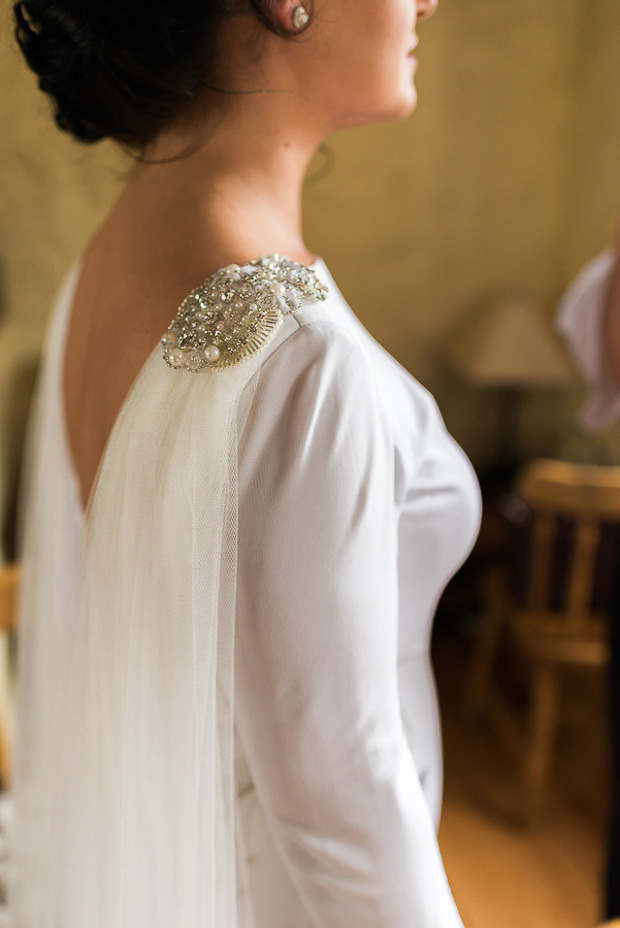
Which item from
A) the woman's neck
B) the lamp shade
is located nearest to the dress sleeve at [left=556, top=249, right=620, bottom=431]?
the woman's neck

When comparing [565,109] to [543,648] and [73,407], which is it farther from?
[73,407]

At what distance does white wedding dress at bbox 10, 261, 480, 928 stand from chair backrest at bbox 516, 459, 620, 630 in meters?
1.17

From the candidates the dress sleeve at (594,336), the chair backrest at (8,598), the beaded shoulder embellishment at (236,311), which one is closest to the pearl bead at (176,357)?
the beaded shoulder embellishment at (236,311)

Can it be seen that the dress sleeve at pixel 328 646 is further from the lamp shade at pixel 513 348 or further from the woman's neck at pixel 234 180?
the lamp shade at pixel 513 348

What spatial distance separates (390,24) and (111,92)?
237 mm

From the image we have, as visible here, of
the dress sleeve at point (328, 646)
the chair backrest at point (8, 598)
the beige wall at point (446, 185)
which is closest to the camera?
the dress sleeve at point (328, 646)

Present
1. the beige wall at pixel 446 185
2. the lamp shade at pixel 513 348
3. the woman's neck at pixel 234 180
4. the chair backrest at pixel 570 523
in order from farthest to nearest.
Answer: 1. the lamp shade at pixel 513 348
2. the chair backrest at pixel 570 523
3. the beige wall at pixel 446 185
4. the woman's neck at pixel 234 180

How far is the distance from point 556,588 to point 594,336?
2.91ft

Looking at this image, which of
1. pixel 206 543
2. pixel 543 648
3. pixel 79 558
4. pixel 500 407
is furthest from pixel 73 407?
pixel 500 407

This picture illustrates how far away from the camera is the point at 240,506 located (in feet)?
1.82

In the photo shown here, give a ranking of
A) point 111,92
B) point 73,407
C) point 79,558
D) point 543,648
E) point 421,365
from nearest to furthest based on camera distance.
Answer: point 111,92 → point 73,407 → point 79,558 → point 543,648 → point 421,365

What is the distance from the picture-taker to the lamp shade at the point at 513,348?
232 cm

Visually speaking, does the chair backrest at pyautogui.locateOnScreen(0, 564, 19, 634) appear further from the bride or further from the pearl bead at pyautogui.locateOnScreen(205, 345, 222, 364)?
the pearl bead at pyautogui.locateOnScreen(205, 345, 222, 364)

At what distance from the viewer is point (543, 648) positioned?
6.55 feet
